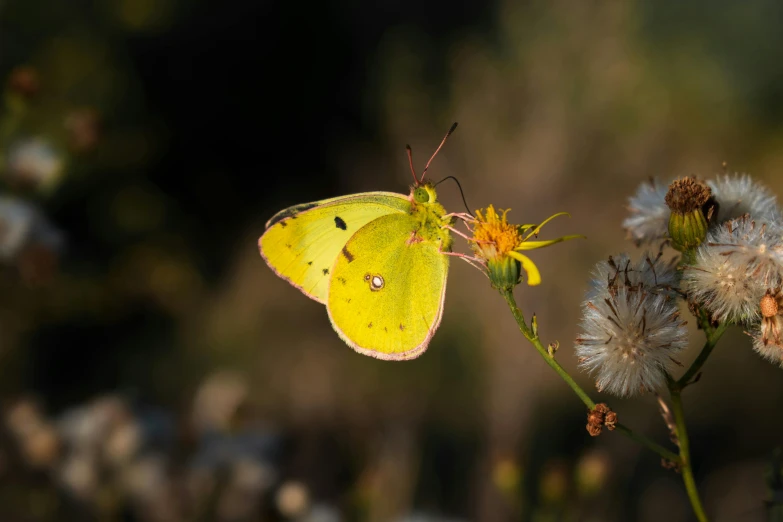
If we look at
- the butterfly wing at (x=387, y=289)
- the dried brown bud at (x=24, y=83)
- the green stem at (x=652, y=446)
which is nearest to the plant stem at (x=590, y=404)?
the green stem at (x=652, y=446)

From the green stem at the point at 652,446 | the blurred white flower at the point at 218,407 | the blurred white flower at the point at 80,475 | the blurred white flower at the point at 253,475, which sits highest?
the blurred white flower at the point at 218,407

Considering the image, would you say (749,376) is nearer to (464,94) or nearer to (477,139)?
(477,139)

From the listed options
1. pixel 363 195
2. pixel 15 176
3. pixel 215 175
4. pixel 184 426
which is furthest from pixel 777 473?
pixel 215 175

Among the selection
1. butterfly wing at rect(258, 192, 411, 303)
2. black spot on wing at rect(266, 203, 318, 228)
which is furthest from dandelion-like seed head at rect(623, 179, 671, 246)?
black spot on wing at rect(266, 203, 318, 228)

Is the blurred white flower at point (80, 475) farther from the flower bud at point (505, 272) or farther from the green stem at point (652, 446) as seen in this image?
the green stem at point (652, 446)

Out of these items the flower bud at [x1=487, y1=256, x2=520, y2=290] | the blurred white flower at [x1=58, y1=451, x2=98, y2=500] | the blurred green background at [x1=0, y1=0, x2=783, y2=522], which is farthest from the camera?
the blurred green background at [x1=0, y1=0, x2=783, y2=522]

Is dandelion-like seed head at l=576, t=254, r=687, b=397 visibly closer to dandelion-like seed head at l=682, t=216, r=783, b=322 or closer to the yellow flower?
dandelion-like seed head at l=682, t=216, r=783, b=322
